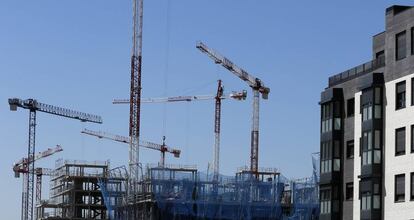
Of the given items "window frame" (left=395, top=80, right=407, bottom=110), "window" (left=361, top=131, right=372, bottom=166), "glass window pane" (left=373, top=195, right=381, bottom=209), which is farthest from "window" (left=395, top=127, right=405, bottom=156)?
"glass window pane" (left=373, top=195, right=381, bottom=209)

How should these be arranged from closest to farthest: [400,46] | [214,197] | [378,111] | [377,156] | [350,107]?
[400,46] → [377,156] → [378,111] → [350,107] → [214,197]

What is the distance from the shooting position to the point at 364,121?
72.1m

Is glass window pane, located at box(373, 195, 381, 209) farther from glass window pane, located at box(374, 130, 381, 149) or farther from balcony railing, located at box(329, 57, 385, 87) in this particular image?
balcony railing, located at box(329, 57, 385, 87)

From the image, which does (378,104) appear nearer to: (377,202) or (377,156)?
(377,156)

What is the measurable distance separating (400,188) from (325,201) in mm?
10490

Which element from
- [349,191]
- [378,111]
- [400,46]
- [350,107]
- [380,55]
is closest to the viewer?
[400,46]

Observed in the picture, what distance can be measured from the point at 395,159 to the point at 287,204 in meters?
65.4

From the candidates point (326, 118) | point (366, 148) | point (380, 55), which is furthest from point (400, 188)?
point (326, 118)

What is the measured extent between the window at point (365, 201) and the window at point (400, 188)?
268 centimetres

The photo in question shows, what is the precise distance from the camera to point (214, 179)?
125 m

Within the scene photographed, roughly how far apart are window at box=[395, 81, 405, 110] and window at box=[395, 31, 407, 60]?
186 cm

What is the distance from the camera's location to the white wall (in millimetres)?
67000

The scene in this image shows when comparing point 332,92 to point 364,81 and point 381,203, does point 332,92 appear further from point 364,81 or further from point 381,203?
point 381,203

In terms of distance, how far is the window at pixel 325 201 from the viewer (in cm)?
7681
